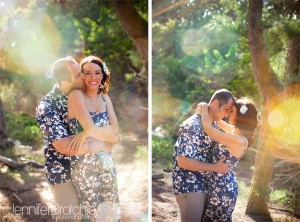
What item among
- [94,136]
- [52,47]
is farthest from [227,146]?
[52,47]

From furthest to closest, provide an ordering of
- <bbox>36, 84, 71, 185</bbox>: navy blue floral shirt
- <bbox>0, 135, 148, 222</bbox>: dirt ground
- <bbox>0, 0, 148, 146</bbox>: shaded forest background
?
<bbox>0, 0, 148, 146</bbox>: shaded forest background
<bbox>0, 135, 148, 222</bbox>: dirt ground
<bbox>36, 84, 71, 185</bbox>: navy blue floral shirt

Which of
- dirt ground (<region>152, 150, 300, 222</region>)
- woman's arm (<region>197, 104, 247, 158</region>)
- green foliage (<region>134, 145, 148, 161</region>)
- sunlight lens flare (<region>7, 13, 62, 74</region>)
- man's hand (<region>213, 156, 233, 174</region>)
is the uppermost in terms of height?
sunlight lens flare (<region>7, 13, 62, 74</region>)

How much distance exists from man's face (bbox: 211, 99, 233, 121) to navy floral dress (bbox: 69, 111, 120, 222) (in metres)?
0.32

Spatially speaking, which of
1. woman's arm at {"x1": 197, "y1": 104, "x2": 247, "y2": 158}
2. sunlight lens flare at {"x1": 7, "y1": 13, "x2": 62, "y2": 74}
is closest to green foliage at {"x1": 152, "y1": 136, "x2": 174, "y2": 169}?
woman's arm at {"x1": 197, "y1": 104, "x2": 247, "y2": 158}

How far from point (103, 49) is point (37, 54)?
0.26m

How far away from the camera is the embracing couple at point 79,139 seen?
1.17 metres

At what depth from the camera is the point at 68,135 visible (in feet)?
3.88

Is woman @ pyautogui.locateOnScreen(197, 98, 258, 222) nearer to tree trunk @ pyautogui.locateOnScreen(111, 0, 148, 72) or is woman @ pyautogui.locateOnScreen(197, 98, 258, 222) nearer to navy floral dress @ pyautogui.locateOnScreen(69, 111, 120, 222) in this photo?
navy floral dress @ pyautogui.locateOnScreen(69, 111, 120, 222)

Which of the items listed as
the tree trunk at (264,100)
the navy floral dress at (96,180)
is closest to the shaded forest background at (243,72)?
the tree trunk at (264,100)

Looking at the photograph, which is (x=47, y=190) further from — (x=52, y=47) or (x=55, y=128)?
(x=52, y=47)

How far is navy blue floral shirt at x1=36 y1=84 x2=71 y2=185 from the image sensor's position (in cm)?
116

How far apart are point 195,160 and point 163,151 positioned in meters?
0.25

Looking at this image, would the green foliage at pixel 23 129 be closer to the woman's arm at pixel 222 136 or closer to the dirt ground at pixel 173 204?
the dirt ground at pixel 173 204

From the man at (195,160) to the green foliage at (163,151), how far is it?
151 mm
